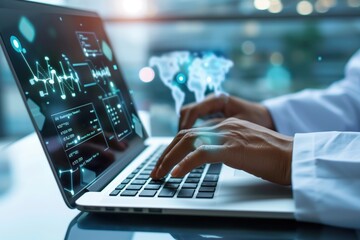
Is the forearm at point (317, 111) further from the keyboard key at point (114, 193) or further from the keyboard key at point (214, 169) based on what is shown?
the keyboard key at point (114, 193)

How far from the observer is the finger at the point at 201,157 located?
51 cm

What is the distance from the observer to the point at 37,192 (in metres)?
0.61

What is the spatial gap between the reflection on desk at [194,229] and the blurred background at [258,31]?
0.84 metres

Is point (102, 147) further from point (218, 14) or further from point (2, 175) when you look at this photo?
point (218, 14)

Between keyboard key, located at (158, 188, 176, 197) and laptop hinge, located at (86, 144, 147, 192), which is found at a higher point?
laptop hinge, located at (86, 144, 147, 192)

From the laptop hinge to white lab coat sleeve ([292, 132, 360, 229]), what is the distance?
261 millimetres

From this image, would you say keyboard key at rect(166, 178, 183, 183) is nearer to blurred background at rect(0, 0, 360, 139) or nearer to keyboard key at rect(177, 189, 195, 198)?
keyboard key at rect(177, 189, 195, 198)

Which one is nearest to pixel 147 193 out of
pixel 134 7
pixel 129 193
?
pixel 129 193

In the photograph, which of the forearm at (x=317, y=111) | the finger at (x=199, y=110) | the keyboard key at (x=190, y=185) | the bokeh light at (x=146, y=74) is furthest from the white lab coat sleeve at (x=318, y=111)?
the keyboard key at (x=190, y=185)

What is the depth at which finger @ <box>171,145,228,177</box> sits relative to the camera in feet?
1.69

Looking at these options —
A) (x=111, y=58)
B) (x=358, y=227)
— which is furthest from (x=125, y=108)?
(x=358, y=227)

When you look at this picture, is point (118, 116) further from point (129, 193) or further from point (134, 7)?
point (134, 7)

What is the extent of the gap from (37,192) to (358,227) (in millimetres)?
443

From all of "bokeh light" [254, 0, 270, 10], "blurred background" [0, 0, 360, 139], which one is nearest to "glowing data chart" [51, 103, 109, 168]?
"blurred background" [0, 0, 360, 139]
